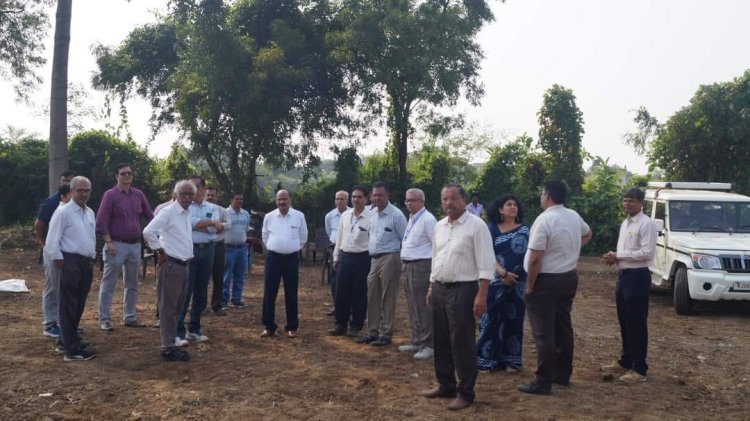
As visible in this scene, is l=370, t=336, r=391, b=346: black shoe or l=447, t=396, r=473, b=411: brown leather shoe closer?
l=447, t=396, r=473, b=411: brown leather shoe

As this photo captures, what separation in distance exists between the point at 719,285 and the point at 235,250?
272 inches

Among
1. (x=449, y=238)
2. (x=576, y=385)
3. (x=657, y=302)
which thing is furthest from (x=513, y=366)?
(x=657, y=302)

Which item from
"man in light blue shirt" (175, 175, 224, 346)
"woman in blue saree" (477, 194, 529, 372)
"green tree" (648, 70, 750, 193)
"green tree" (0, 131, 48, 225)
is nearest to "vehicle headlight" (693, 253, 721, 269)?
"woman in blue saree" (477, 194, 529, 372)

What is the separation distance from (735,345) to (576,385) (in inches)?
128

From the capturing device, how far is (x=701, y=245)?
384 inches

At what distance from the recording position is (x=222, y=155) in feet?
60.9

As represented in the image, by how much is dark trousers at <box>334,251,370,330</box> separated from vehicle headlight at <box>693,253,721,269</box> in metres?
4.95

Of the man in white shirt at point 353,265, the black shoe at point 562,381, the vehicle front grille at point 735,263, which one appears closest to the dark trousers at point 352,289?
the man in white shirt at point 353,265

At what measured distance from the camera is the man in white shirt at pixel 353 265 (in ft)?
25.9

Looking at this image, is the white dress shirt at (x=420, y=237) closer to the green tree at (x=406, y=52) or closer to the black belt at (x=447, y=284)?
the black belt at (x=447, y=284)

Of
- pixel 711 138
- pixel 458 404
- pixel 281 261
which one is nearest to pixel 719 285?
pixel 458 404

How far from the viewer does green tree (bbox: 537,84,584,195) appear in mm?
21219

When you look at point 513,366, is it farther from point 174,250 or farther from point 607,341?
point 174,250

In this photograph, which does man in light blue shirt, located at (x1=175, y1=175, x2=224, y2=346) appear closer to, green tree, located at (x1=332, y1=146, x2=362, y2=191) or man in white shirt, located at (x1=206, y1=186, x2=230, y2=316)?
man in white shirt, located at (x1=206, y1=186, x2=230, y2=316)
